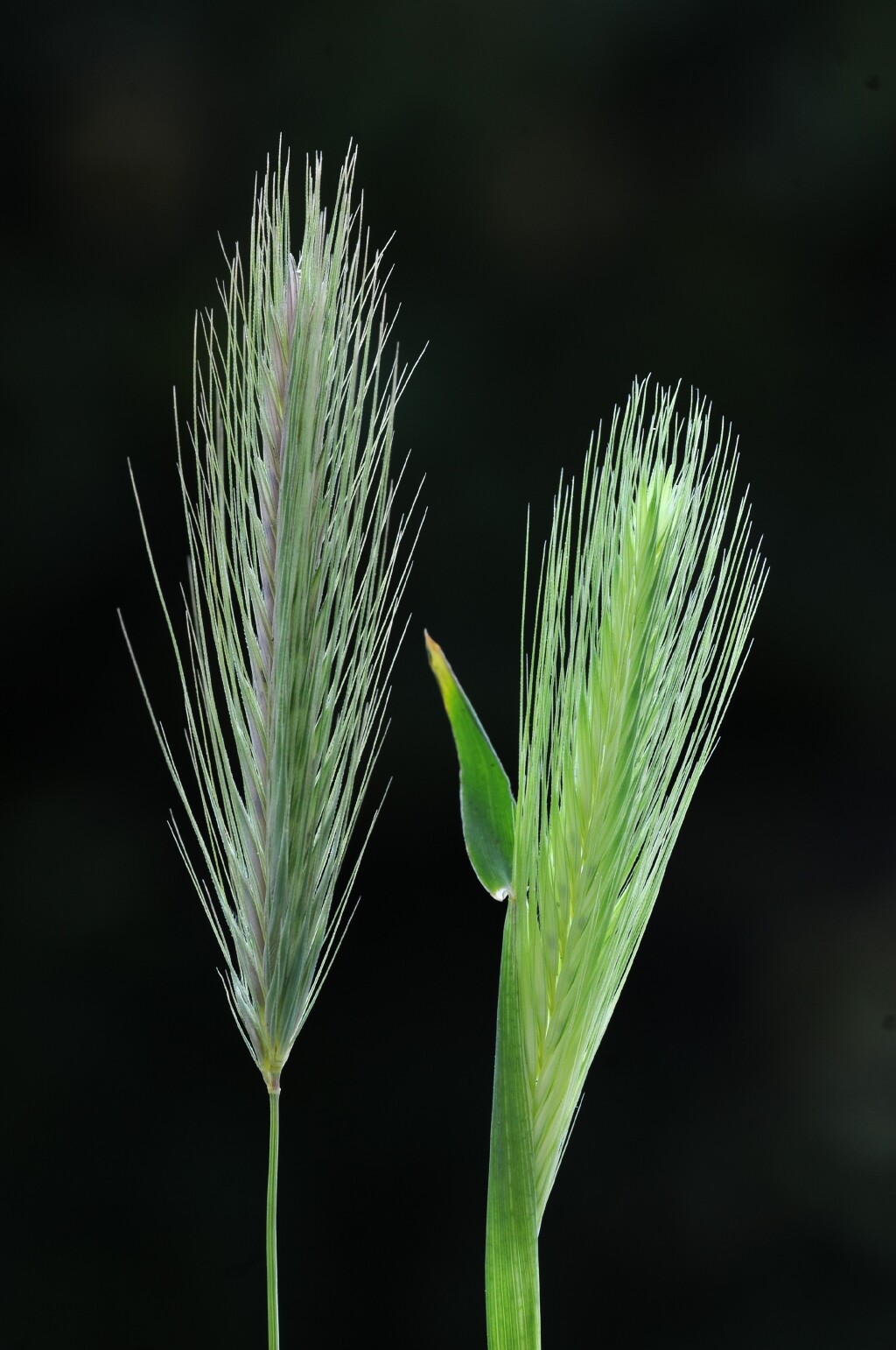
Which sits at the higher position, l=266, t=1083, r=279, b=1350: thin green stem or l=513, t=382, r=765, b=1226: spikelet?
l=513, t=382, r=765, b=1226: spikelet

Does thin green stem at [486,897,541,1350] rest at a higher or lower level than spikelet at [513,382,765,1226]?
lower

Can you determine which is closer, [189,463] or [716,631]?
[716,631]

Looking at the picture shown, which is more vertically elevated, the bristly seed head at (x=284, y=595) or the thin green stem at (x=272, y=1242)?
the bristly seed head at (x=284, y=595)

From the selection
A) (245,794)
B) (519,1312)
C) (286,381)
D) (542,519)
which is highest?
(542,519)

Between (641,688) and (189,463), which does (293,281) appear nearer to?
(641,688)

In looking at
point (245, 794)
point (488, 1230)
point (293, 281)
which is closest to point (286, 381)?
point (293, 281)

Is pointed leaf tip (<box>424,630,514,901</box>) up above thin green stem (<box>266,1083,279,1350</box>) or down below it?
above

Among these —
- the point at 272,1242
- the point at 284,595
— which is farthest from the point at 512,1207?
the point at 284,595

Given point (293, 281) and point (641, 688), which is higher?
point (293, 281)
